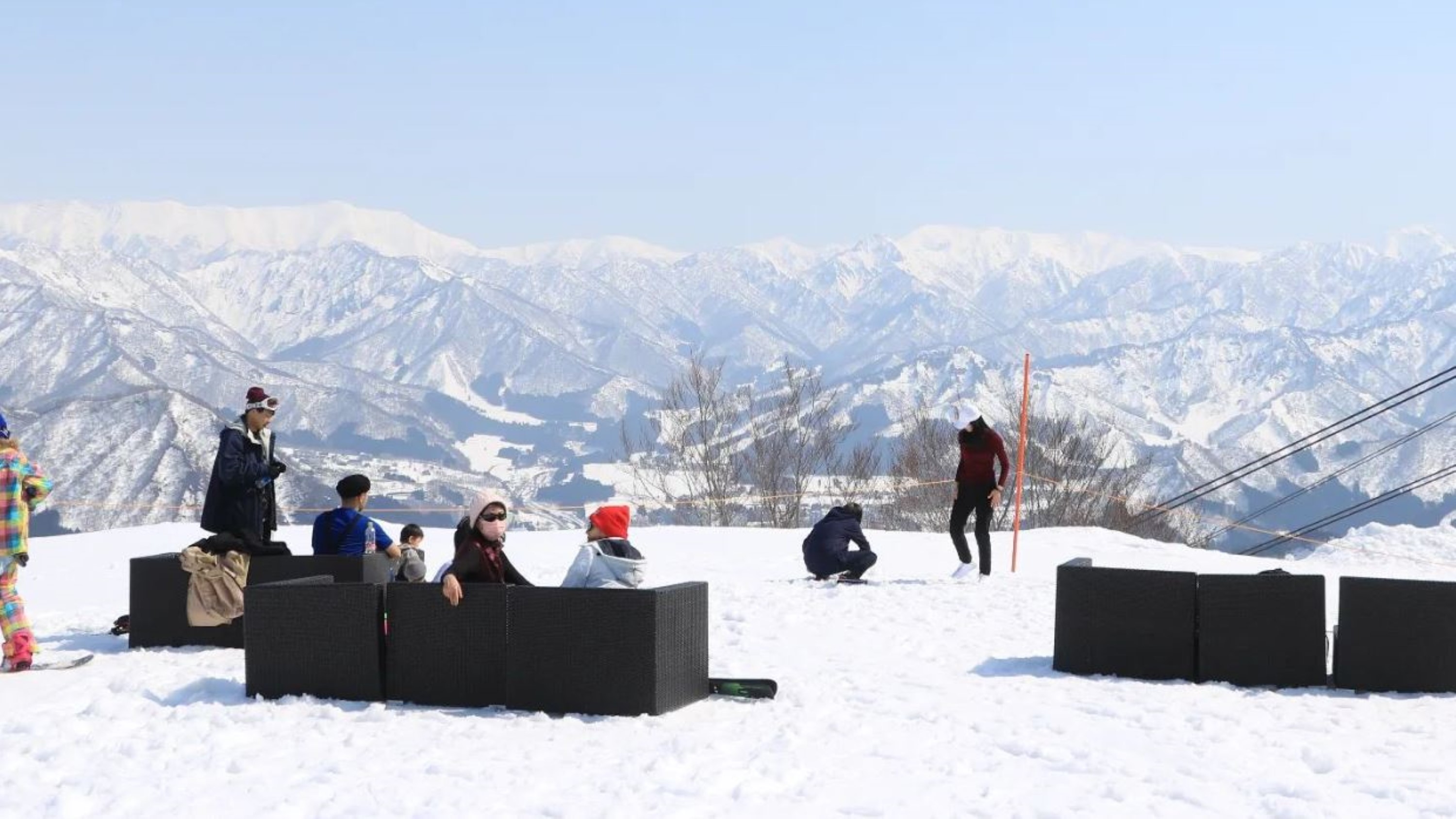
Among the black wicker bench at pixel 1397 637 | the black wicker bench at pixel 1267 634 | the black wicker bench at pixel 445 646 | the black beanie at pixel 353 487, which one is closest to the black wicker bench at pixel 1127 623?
the black wicker bench at pixel 1267 634

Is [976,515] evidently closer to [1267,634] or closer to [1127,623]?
[1127,623]

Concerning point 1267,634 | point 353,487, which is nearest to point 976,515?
point 1267,634

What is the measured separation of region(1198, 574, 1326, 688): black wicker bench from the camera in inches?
377

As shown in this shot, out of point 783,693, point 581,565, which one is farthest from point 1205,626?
point 581,565

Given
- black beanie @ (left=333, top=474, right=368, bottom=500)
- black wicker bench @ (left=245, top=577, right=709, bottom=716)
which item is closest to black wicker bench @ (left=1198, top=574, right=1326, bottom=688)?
black wicker bench @ (left=245, top=577, right=709, bottom=716)

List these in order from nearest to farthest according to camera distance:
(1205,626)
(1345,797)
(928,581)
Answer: (1345,797), (1205,626), (928,581)

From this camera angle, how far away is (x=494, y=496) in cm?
894

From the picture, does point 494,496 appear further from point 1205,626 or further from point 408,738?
point 1205,626

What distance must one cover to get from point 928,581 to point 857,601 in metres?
1.70

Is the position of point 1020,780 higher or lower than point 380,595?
lower

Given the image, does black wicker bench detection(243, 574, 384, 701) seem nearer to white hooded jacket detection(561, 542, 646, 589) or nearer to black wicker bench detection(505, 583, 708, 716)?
black wicker bench detection(505, 583, 708, 716)

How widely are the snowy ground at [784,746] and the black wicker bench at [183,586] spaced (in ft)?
0.69

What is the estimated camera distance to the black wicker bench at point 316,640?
880cm

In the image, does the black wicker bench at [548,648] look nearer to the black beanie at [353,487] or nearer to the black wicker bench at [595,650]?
the black wicker bench at [595,650]
